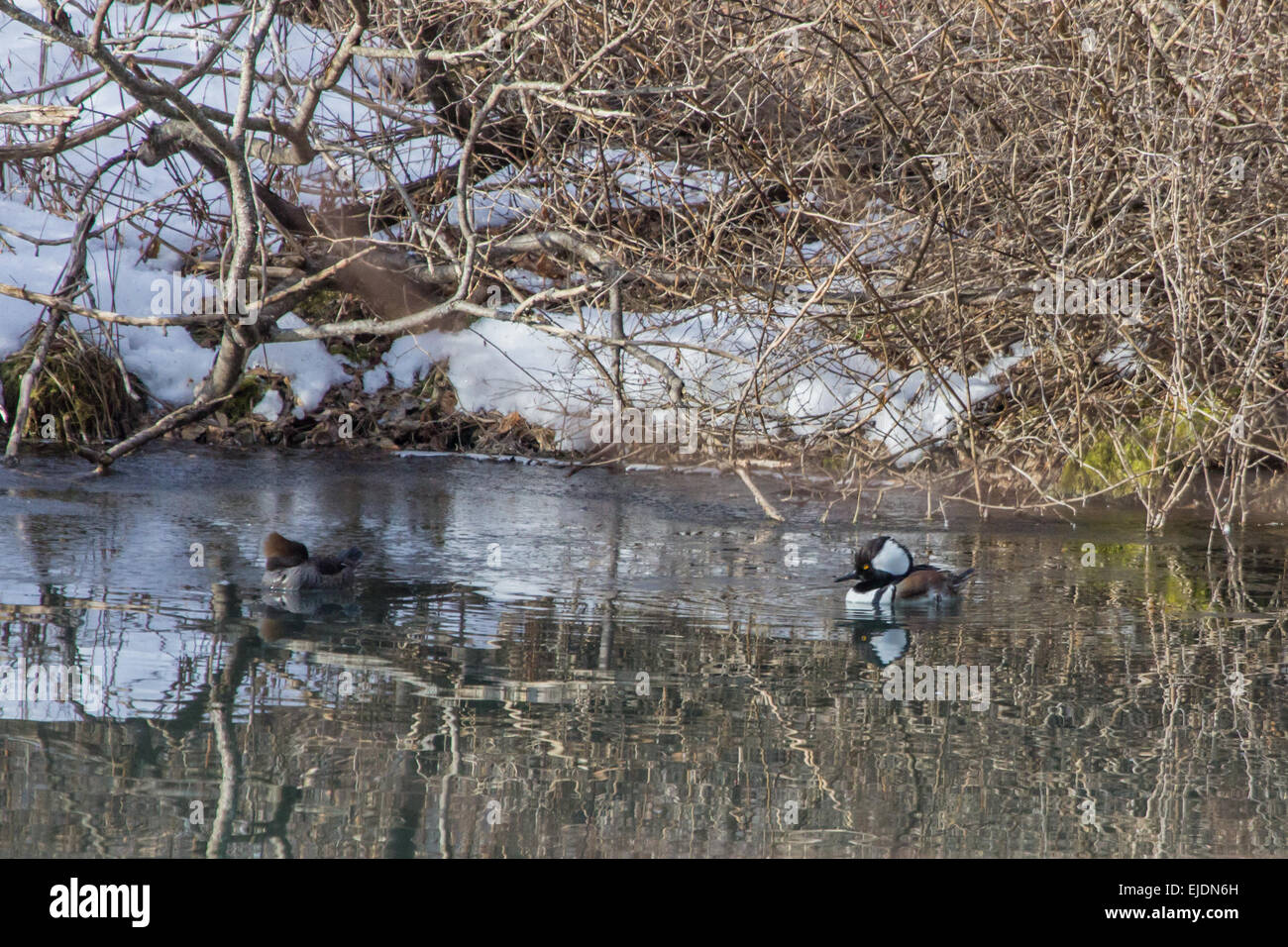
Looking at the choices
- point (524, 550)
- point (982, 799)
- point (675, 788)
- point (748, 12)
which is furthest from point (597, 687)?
point (748, 12)

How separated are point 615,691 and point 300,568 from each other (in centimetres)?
197

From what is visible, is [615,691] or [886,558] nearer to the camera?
[615,691]

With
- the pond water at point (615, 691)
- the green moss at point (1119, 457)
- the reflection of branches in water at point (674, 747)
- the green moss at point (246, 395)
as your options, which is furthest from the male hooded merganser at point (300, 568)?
the green moss at point (1119, 457)

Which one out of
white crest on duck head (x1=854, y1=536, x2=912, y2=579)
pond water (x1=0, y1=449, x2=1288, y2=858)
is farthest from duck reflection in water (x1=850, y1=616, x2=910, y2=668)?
white crest on duck head (x1=854, y1=536, x2=912, y2=579)

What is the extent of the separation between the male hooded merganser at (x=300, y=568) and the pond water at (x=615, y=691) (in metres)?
0.13

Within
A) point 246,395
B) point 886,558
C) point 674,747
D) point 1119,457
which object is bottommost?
point 674,747

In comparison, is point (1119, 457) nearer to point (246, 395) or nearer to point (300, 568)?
point (300, 568)

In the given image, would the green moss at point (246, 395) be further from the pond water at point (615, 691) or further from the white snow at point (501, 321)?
the pond water at point (615, 691)

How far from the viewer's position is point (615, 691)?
455 centimetres

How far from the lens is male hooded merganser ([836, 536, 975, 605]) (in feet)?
19.5

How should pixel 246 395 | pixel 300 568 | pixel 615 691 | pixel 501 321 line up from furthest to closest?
pixel 246 395 < pixel 501 321 < pixel 300 568 < pixel 615 691

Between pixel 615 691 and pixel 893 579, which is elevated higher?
pixel 893 579

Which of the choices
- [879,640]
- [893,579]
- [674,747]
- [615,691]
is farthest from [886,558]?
[674,747]

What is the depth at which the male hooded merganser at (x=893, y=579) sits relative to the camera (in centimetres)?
595
